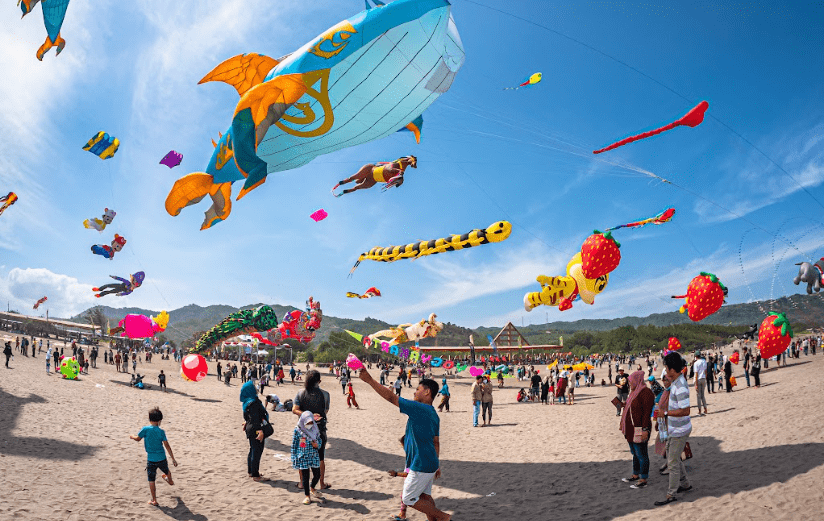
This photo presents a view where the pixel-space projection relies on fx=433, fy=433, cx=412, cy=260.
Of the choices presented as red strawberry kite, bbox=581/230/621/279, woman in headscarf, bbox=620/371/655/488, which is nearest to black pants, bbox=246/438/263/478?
woman in headscarf, bbox=620/371/655/488

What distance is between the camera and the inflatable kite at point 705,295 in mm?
12570

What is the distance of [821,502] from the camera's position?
4.26 metres

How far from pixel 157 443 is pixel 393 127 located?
6114mm

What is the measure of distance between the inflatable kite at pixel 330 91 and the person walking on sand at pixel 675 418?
548 cm

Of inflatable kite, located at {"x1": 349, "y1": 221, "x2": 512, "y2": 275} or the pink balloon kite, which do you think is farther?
the pink balloon kite

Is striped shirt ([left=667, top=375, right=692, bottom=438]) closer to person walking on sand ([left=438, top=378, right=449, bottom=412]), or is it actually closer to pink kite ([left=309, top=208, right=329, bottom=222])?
person walking on sand ([left=438, top=378, right=449, bottom=412])

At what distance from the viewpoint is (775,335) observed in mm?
13422

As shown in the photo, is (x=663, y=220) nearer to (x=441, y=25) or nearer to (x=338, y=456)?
(x=441, y=25)

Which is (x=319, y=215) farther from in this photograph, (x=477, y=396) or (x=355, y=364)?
(x=355, y=364)

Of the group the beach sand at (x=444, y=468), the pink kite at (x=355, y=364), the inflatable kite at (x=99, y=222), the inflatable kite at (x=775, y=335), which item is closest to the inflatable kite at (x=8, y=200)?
the inflatable kite at (x=99, y=222)

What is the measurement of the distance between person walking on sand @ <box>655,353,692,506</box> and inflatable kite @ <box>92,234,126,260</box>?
90.9 ft

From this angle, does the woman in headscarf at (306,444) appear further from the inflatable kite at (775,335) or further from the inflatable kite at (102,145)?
the inflatable kite at (102,145)

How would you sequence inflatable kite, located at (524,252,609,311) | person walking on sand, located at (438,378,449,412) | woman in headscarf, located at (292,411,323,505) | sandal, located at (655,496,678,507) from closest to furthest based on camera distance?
sandal, located at (655,496,678,507)
woman in headscarf, located at (292,411,323,505)
person walking on sand, located at (438,378,449,412)
inflatable kite, located at (524,252,609,311)

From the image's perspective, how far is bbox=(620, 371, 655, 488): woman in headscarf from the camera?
5.36 m
